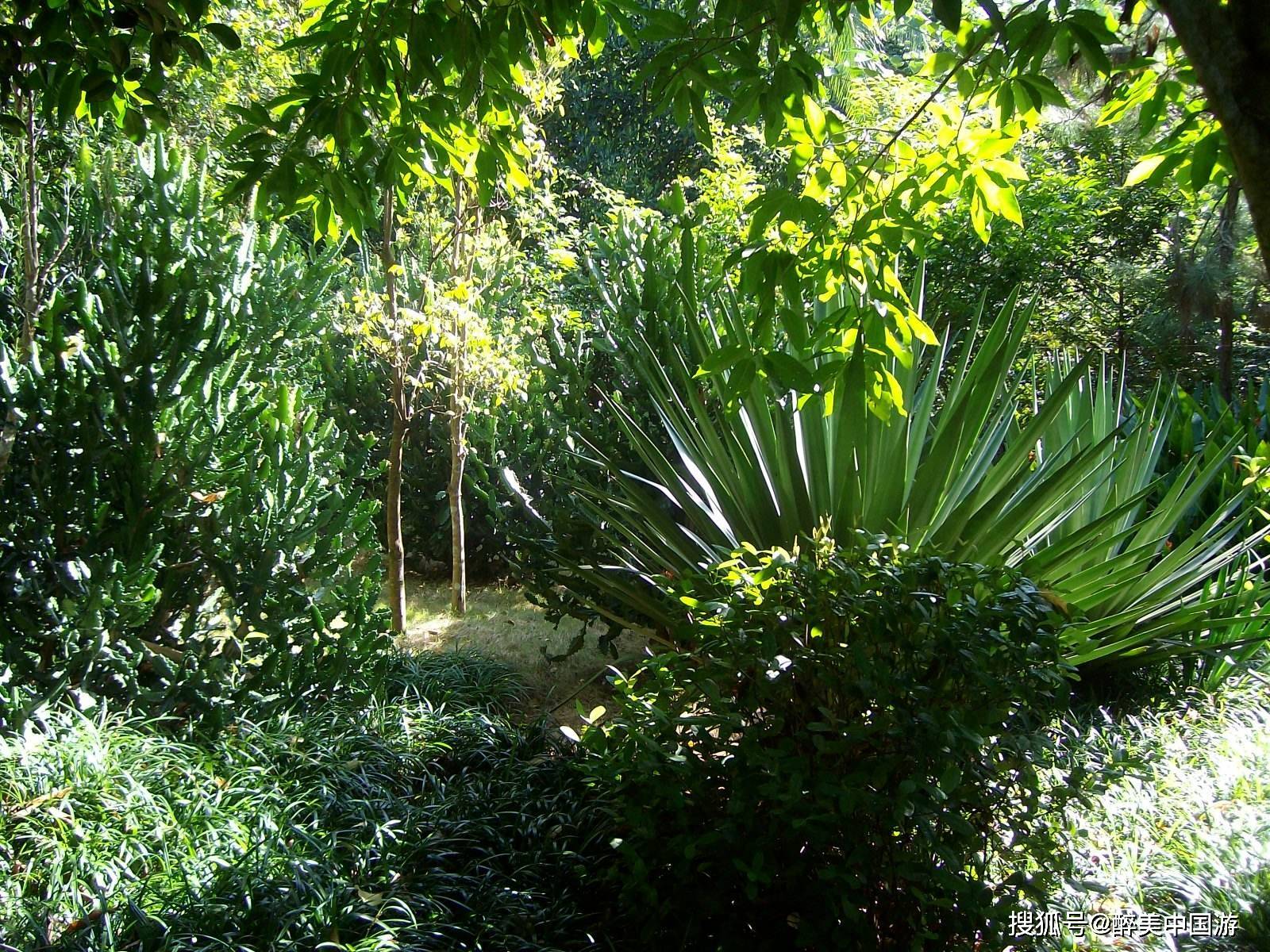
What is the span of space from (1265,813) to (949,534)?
1.36m

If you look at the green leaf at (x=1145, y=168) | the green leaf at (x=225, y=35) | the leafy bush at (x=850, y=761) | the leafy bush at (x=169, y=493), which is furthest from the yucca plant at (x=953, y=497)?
the green leaf at (x=225, y=35)

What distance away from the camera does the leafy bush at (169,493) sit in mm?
3670

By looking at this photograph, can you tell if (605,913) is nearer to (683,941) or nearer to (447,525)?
(683,941)

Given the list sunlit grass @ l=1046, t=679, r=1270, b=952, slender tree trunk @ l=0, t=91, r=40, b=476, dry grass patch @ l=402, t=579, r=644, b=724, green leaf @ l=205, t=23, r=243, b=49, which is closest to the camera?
green leaf @ l=205, t=23, r=243, b=49

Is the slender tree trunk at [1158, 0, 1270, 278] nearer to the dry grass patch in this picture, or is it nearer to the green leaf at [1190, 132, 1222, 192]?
the green leaf at [1190, 132, 1222, 192]

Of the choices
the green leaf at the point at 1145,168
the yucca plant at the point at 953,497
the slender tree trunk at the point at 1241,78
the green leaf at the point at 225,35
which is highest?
the green leaf at the point at 225,35

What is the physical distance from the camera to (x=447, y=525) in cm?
759

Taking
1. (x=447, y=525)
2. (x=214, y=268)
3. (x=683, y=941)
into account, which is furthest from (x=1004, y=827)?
(x=447, y=525)

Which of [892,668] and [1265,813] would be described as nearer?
[892,668]

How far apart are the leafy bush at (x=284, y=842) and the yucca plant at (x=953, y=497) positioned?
3.24ft

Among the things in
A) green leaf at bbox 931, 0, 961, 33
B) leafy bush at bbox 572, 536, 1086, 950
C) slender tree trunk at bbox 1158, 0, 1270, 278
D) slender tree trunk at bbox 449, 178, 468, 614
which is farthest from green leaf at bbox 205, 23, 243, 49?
slender tree trunk at bbox 449, 178, 468, 614

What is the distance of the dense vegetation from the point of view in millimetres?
2688

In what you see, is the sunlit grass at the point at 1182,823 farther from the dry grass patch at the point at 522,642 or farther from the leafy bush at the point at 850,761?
the dry grass patch at the point at 522,642

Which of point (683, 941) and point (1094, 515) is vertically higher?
point (1094, 515)
